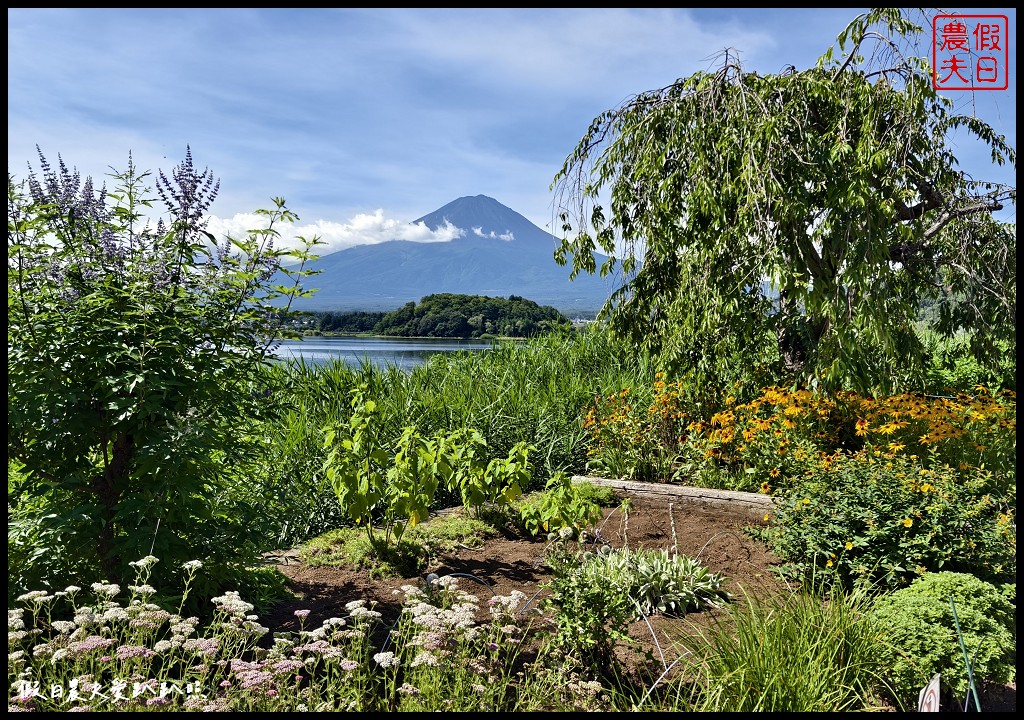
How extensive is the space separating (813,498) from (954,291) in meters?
4.01

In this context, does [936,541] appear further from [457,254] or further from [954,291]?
[457,254]

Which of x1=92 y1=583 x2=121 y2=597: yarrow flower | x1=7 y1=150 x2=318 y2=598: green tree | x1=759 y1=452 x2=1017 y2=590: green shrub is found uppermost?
x1=7 y1=150 x2=318 y2=598: green tree

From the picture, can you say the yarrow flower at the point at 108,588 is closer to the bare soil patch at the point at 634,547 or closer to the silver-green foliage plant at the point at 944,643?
the bare soil patch at the point at 634,547

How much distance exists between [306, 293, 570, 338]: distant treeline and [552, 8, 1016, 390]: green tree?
9.49ft

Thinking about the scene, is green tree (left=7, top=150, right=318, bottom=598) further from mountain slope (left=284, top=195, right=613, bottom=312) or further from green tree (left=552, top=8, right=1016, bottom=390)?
mountain slope (left=284, top=195, right=613, bottom=312)

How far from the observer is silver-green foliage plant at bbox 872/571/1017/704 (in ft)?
8.23

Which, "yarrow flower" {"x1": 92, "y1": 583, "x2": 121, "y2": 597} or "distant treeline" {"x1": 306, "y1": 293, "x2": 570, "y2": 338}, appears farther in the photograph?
"distant treeline" {"x1": 306, "y1": 293, "x2": 570, "y2": 338}

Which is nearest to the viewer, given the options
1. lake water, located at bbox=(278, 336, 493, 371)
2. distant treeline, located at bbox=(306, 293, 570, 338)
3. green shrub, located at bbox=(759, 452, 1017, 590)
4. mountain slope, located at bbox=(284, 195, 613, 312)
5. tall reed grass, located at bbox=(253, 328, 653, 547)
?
green shrub, located at bbox=(759, 452, 1017, 590)

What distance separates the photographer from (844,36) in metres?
5.30

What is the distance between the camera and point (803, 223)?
5.13 metres

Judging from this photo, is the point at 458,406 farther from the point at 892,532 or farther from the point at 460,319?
the point at 460,319

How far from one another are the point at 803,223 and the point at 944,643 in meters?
3.38

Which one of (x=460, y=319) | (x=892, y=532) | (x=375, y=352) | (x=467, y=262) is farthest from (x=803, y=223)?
(x=467, y=262)

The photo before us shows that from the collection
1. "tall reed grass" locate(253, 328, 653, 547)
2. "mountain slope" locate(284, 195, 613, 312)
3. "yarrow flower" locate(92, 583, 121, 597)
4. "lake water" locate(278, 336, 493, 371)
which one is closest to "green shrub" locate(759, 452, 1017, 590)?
"tall reed grass" locate(253, 328, 653, 547)
